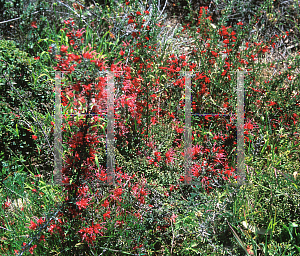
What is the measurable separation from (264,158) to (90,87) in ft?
6.07

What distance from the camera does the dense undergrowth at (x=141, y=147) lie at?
2.12 metres

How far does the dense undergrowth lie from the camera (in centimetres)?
212

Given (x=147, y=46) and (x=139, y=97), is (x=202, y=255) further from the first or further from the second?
(x=147, y=46)

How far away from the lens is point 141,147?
2.71 metres
